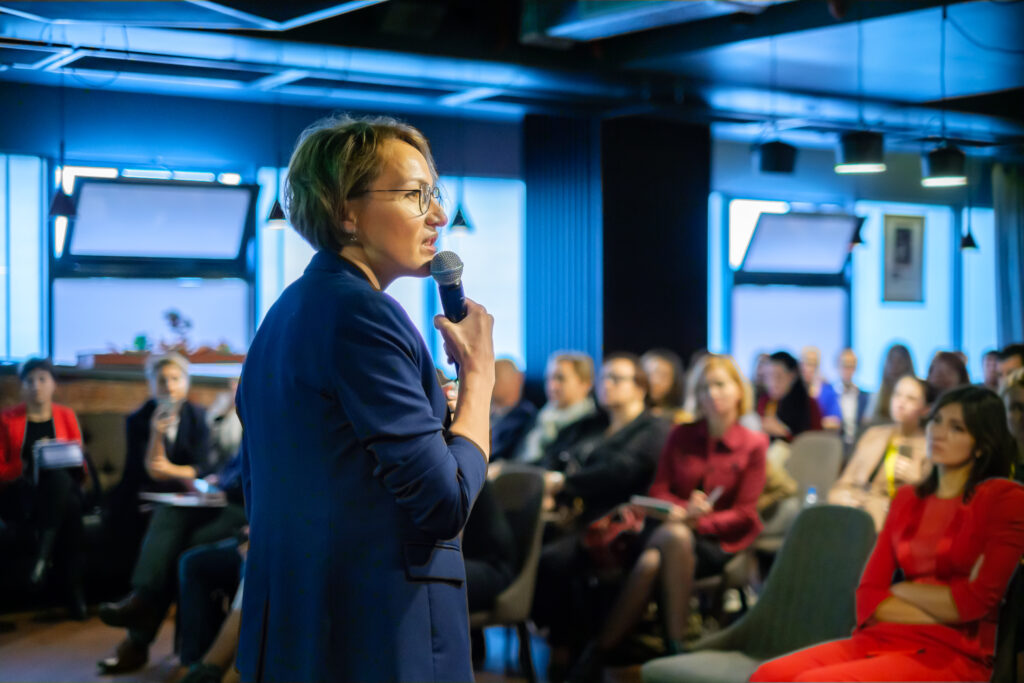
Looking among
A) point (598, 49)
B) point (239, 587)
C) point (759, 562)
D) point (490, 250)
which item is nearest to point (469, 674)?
point (239, 587)

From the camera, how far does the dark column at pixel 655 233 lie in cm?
838

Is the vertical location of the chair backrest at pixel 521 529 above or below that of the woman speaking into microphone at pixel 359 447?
below

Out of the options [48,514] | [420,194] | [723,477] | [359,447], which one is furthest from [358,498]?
[48,514]

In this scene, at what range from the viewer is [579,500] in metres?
5.11

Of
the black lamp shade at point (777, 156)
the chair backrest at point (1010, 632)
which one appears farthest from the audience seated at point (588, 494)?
the black lamp shade at point (777, 156)

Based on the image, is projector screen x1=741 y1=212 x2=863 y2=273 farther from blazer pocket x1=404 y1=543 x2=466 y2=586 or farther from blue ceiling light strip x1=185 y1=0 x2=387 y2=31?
blazer pocket x1=404 y1=543 x2=466 y2=586

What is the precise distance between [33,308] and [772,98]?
18.2 feet

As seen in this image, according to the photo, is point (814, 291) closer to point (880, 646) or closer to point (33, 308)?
point (33, 308)

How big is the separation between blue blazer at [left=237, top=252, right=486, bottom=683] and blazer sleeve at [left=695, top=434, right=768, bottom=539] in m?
3.29

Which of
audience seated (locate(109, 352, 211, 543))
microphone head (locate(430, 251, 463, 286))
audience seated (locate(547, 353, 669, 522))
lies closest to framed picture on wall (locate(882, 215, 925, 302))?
audience seated (locate(547, 353, 669, 522))

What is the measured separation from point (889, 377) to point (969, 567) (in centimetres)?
466

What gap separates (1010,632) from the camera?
111 inches

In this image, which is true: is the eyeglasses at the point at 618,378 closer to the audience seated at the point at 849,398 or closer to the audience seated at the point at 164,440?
the audience seated at the point at 164,440

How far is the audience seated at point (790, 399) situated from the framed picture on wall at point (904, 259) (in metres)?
2.87
